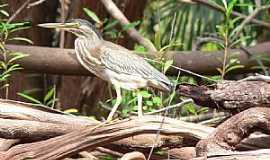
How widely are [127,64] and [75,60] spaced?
0.76 m

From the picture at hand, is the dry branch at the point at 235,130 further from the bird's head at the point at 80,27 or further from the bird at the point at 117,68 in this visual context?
the bird's head at the point at 80,27

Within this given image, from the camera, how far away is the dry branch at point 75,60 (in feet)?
6.61

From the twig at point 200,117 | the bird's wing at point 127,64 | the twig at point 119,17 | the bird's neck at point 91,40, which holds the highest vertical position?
the twig at point 119,17

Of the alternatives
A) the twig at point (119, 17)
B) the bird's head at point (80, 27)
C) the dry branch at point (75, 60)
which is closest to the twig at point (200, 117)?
the dry branch at point (75, 60)

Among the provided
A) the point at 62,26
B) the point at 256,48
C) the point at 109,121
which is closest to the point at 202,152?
the point at 109,121

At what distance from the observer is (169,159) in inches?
51.6

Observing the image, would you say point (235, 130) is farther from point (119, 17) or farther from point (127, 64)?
point (119, 17)

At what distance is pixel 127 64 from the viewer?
1319 mm

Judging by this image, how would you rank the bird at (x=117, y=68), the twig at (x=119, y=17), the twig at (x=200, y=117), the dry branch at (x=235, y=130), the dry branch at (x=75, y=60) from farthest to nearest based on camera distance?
the twig at (x=119, y=17) < the dry branch at (x=75, y=60) < the twig at (x=200, y=117) < the bird at (x=117, y=68) < the dry branch at (x=235, y=130)

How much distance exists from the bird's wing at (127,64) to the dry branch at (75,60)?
483mm

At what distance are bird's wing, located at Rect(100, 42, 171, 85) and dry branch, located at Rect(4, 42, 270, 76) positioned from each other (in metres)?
0.48

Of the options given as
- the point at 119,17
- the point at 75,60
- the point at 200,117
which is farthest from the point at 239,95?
the point at 119,17

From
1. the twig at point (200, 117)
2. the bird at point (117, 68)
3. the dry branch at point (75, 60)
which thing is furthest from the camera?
the dry branch at point (75, 60)

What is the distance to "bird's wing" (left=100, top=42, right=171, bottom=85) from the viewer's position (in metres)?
1.30
